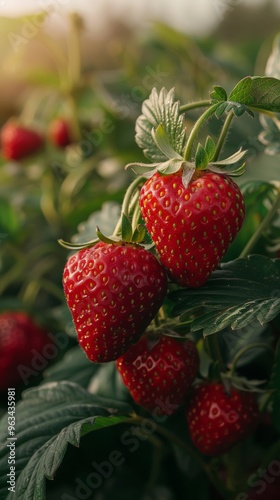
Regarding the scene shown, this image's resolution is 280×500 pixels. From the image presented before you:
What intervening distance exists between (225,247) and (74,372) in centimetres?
44

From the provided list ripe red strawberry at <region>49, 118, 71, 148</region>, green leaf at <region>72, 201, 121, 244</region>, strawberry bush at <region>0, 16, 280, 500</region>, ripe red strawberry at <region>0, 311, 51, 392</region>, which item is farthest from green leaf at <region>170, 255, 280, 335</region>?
ripe red strawberry at <region>49, 118, 71, 148</region>

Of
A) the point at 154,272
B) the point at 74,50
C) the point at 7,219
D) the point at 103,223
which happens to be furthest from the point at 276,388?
the point at 74,50

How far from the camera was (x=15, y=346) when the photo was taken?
1.11m

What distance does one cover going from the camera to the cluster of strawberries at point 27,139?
1.54 m

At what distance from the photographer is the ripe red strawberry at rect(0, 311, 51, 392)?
3.58 ft

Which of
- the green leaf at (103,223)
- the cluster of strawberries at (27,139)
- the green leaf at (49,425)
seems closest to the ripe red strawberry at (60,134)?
the cluster of strawberries at (27,139)

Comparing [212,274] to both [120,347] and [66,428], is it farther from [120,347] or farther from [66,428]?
Result: [66,428]

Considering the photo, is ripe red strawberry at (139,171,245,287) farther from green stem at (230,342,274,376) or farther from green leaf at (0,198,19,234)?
green leaf at (0,198,19,234)

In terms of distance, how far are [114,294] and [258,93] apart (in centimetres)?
22

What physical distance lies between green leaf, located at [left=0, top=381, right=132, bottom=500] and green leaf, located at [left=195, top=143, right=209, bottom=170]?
27cm

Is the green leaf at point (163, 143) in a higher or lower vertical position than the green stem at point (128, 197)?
higher

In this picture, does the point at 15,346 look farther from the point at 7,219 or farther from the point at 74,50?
the point at 74,50

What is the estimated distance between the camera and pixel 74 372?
94 centimetres

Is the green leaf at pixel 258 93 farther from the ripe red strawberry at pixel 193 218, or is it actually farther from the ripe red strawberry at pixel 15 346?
the ripe red strawberry at pixel 15 346
